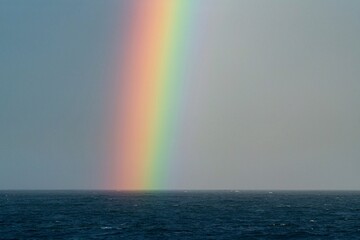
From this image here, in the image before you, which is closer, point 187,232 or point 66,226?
point 187,232

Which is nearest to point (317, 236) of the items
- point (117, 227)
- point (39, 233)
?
point (117, 227)

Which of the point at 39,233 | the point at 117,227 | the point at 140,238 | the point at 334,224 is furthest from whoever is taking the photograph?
the point at 334,224

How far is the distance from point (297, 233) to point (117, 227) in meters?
24.7

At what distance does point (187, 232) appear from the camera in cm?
8262

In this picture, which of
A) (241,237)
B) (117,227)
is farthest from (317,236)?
(117,227)

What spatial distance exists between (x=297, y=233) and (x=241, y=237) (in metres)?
9.41

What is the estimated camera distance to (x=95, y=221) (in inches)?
4033

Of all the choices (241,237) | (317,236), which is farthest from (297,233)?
(241,237)

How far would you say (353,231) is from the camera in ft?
281

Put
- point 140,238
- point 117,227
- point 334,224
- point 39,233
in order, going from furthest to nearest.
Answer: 1. point 334,224
2. point 117,227
3. point 39,233
4. point 140,238

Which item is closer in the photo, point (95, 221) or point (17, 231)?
point (17, 231)

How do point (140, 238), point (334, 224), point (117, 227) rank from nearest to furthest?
point (140, 238), point (117, 227), point (334, 224)

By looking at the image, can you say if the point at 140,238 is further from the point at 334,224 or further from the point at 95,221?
the point at 334,224

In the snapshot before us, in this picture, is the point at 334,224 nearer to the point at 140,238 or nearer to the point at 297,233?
the point at 297,233
